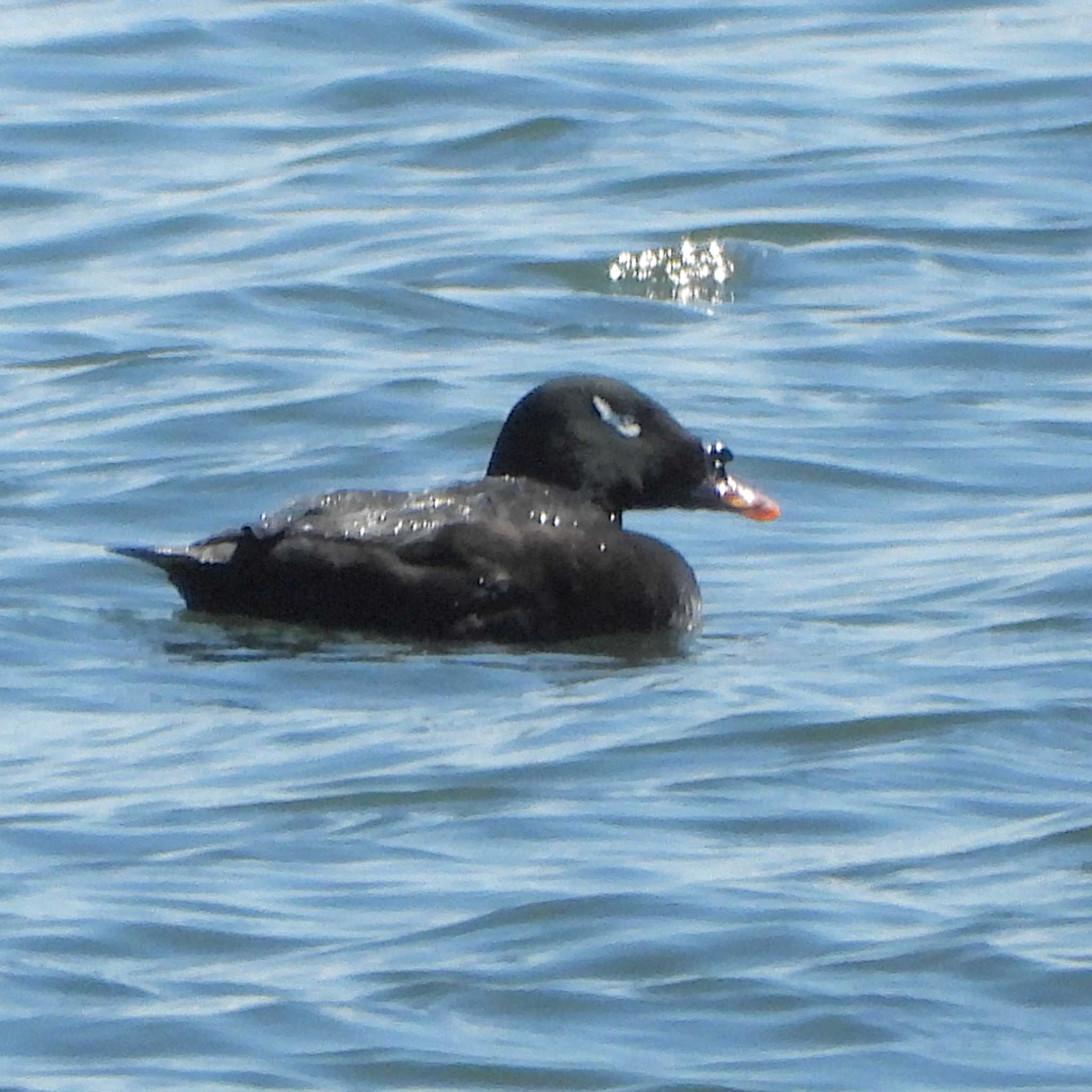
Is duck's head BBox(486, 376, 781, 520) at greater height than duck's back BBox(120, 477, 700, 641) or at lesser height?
greater

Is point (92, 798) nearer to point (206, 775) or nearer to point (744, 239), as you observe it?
point (206, 775)

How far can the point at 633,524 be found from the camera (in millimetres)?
11461

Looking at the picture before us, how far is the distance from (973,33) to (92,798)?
13.4m

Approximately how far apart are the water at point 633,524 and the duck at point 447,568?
3.8 inches

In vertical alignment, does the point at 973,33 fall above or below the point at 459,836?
above

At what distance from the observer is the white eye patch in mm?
10156

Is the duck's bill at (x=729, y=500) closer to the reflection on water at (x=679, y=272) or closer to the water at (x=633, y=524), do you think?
the water at (x=633, y=524)

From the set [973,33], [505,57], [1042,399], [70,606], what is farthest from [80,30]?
[70,606]

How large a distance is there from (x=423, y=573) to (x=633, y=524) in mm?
2262

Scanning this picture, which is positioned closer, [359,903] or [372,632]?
[359,903]

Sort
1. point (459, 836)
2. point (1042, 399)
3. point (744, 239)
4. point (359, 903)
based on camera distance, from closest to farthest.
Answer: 1. point (359, 903)
2. point (459, 836)
3. point (1042, 399)
4. point (744, 239)

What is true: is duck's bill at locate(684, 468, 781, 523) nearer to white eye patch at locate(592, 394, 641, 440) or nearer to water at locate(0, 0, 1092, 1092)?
water at locate(0, 0, 1092, 1092)

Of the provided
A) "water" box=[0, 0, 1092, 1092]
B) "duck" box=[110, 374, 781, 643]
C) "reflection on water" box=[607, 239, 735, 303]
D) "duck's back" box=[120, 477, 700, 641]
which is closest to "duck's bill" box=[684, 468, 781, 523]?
"water" box=[0, 0, 1092, 1092]

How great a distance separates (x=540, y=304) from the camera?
46.9ft
